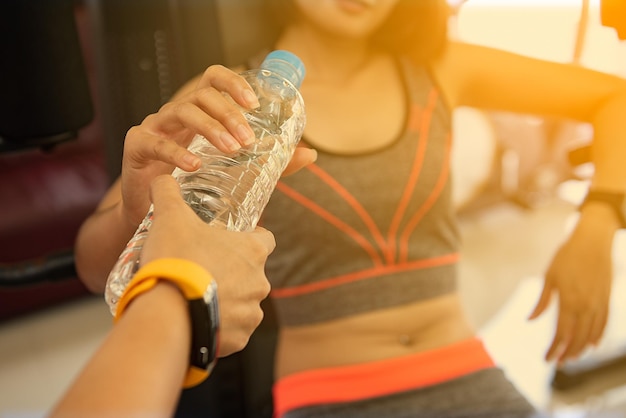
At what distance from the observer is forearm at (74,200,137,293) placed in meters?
0.49

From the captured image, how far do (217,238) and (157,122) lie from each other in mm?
133

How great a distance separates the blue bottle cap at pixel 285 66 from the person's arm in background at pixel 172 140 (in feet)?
0.13

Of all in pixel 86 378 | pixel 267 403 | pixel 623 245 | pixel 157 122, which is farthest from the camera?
pixel 267 403

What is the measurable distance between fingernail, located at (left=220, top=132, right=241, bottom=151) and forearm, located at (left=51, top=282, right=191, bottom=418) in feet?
0.36

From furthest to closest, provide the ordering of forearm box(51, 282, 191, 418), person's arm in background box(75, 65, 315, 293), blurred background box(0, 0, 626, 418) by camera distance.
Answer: blurred background box(0, 0, 626, 418) → person's arm in background box(75, 65, 315, 293) → forearm box(51, 282, 191, 418)

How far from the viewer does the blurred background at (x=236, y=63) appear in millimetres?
632

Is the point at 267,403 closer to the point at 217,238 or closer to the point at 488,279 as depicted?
the point at 488,279

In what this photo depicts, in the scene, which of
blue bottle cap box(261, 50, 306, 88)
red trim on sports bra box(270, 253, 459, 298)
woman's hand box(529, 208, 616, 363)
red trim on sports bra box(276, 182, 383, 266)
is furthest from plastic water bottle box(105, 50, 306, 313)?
woman's hand box(529, 208, 616, 363)

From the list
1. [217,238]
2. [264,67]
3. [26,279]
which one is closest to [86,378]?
[217,238]

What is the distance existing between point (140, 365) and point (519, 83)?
0.55 m

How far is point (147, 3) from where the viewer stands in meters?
0.68

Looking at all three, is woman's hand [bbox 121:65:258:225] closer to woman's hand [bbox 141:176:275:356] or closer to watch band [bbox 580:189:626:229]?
woman's hand [bbox 141:176:275:356]

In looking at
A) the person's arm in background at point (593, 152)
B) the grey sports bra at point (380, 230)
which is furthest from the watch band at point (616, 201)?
the grey sports bra at point (380, 230)

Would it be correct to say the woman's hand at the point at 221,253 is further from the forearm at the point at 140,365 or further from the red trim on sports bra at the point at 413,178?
the red trim on sports bra at the point at 413,178
